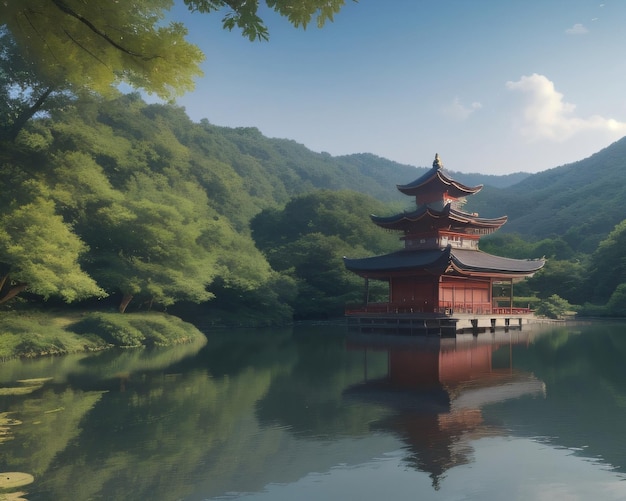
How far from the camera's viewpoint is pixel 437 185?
39.1 meters

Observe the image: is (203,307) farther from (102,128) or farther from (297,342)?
(102,128)

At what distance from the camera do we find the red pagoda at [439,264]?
33.8m

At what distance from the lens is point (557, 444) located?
915 centimetres

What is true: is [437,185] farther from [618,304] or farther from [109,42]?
[109,42]

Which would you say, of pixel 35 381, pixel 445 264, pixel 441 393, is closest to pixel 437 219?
pixel 445 264

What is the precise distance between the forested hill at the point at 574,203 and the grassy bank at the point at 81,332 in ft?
247

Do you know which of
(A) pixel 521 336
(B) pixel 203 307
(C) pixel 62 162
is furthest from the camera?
(B) pixel 203 307

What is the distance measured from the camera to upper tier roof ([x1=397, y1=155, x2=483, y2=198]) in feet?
127

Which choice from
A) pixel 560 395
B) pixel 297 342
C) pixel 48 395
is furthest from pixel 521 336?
pixel 48 395

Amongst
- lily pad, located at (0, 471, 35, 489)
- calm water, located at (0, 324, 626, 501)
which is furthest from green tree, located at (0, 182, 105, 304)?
lily pad, located at (0, 471, 35, 489)

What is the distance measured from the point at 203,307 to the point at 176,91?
36756mm

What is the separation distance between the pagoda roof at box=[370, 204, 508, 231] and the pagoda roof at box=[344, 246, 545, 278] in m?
1.93

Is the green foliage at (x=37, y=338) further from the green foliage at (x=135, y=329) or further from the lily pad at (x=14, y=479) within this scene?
the lily pad at (x=14, y=479)

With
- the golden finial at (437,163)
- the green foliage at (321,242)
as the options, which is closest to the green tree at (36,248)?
the green foliage at (321,242)
